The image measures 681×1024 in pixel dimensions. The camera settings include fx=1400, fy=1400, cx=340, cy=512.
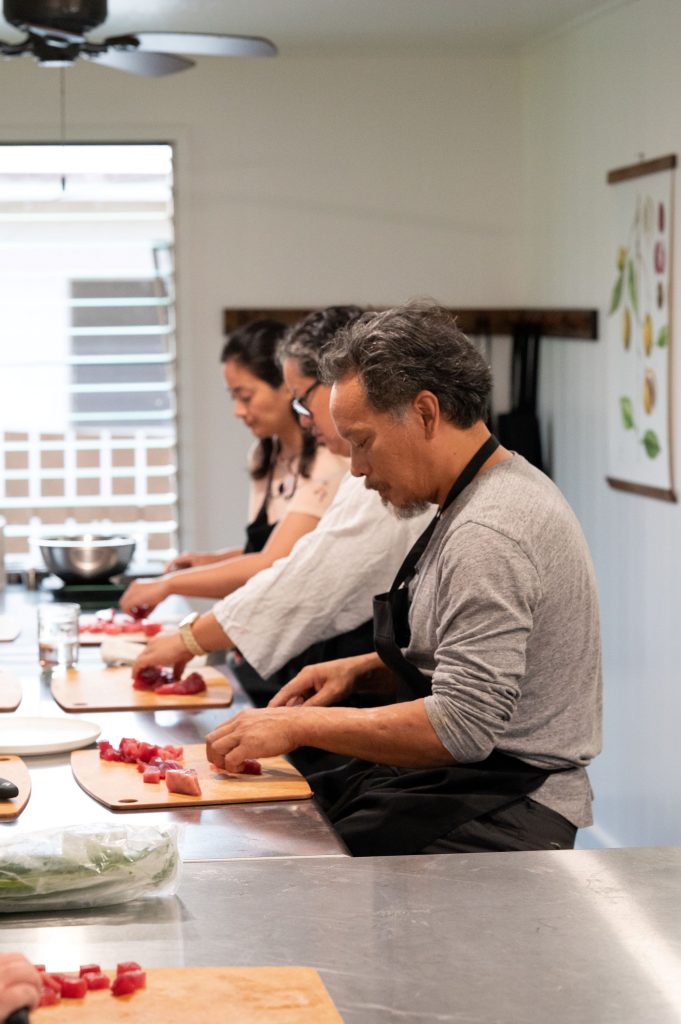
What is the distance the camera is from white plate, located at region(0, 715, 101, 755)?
2.16 metres

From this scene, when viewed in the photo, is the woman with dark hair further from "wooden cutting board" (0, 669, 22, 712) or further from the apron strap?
the apron strap

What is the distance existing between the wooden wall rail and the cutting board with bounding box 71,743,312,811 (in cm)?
306

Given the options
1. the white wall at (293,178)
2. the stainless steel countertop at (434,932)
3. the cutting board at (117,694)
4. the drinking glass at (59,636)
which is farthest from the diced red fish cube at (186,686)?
the white wall at (293,178)

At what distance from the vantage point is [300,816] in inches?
72.9

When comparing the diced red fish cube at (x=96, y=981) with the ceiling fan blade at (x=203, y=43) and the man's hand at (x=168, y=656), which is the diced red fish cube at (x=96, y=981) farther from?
the ceiling fan blade at (x=203, y=43)

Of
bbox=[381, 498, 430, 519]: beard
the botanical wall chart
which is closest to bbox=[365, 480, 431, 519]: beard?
bbox=[381, 498, 430, 519]: beard

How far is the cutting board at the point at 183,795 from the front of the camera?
6.20ft

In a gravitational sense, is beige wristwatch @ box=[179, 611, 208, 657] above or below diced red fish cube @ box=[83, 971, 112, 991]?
above

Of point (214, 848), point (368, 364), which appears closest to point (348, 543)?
point (368, 364)

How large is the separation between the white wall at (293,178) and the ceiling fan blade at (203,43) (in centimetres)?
186

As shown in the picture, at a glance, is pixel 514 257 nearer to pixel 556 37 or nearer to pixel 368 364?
pixel 556 37

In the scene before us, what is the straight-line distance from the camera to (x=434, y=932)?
140cm

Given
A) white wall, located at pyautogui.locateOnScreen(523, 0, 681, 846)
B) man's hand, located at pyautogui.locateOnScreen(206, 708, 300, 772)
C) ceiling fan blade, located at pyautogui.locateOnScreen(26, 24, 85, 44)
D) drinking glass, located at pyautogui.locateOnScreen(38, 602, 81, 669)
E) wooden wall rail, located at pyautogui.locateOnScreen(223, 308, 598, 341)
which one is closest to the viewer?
man's hand, located at pyautogui.locateOnScreen(206, 708, 300, 772)

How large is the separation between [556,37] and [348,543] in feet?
9.75
